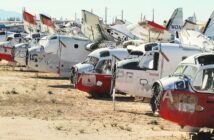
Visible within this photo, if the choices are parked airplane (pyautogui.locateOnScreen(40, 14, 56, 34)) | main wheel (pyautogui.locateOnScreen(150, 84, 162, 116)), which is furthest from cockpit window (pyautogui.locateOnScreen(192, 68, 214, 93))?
parked airplane (pyautogui.locateOnScreen(40, 14, 56, 34))

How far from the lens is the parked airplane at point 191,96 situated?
38.8ft

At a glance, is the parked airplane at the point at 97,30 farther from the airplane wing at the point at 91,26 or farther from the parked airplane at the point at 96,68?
the parked airplane at the point at 96,68

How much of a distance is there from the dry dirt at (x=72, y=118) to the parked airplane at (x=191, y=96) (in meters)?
1.62

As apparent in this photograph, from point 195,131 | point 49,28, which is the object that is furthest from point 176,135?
point 49,28

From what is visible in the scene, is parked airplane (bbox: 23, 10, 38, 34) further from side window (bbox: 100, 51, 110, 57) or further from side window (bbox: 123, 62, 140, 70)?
side window (bbox: 123, 62, 140, 70)

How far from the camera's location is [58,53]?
2992 cm

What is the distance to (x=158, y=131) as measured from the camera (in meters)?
14.6

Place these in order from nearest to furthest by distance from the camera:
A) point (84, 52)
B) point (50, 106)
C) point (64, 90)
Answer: point (50, 106)
point (64, 90)
point (84, 52)

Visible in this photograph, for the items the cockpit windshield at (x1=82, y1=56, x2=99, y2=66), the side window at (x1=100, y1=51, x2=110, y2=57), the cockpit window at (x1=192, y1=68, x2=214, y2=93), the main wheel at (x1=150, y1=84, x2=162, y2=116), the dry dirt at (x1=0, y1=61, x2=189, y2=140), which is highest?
the side window at (x1=100, y1=51, x2=110, y2=57)

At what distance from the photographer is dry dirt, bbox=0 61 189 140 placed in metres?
13.7

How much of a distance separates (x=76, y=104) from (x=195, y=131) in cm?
862

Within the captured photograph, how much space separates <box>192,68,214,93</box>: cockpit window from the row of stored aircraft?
0.02m

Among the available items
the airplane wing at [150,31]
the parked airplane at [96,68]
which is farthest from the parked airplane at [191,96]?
the airplane wing at [150,31]

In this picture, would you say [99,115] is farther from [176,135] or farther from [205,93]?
[205,93]
